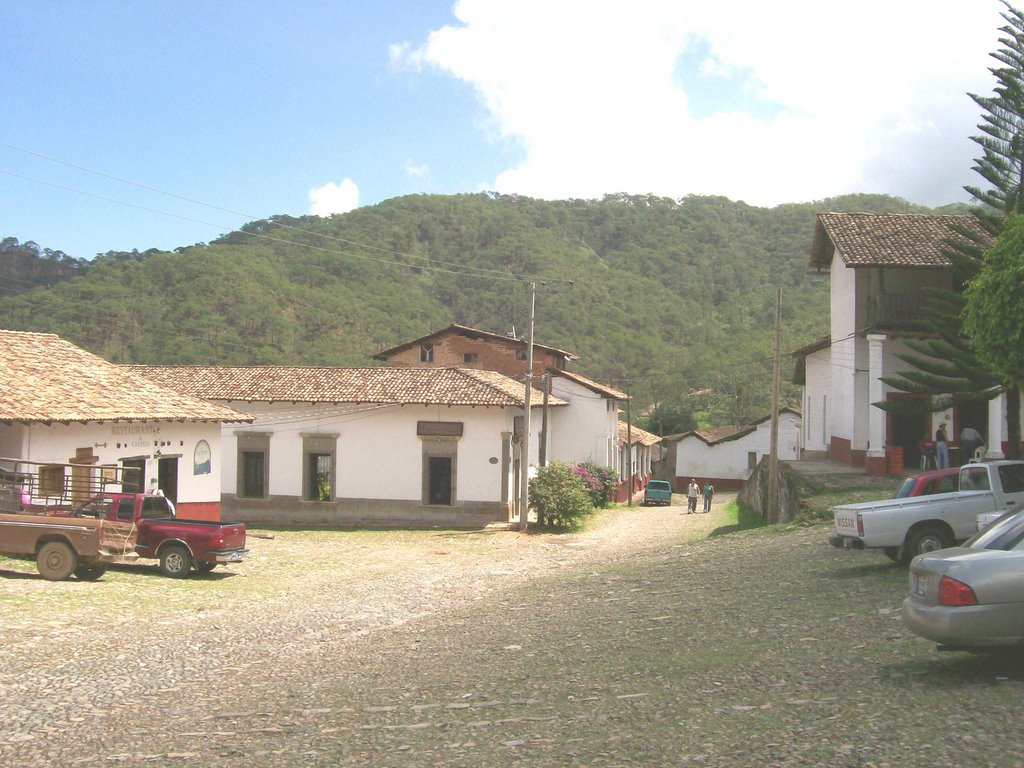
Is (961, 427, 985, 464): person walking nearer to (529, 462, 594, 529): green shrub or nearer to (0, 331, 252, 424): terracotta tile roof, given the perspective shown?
(529, 462, 594, 529): green shrub

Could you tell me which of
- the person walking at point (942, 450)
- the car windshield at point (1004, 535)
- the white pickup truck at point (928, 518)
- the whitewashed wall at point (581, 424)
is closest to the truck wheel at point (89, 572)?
the white pickup truck at point (928, 518)

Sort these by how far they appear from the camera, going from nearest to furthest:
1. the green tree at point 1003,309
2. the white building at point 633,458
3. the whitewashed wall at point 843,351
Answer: the green tree at point 1003,309
the whitewashed wall at point 843,351
the white building at point 633,458

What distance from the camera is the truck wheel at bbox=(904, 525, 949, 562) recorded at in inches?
557

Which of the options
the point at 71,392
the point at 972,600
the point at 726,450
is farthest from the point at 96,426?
the point at 726,450

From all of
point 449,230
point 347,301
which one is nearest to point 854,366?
point 347,301

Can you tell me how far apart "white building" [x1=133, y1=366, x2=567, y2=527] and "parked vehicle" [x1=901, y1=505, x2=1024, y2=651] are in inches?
904

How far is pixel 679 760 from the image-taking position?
239 inches

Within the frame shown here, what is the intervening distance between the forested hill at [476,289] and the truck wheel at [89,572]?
32.5m

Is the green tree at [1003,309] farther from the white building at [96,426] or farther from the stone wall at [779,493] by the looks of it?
the white building at [96,426]

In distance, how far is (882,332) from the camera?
1061 inches

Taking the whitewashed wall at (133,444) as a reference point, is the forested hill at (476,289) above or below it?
above

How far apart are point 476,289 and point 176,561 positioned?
64.9 meters

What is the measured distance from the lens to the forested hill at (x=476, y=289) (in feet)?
196

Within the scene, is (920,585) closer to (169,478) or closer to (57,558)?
(57,558)
